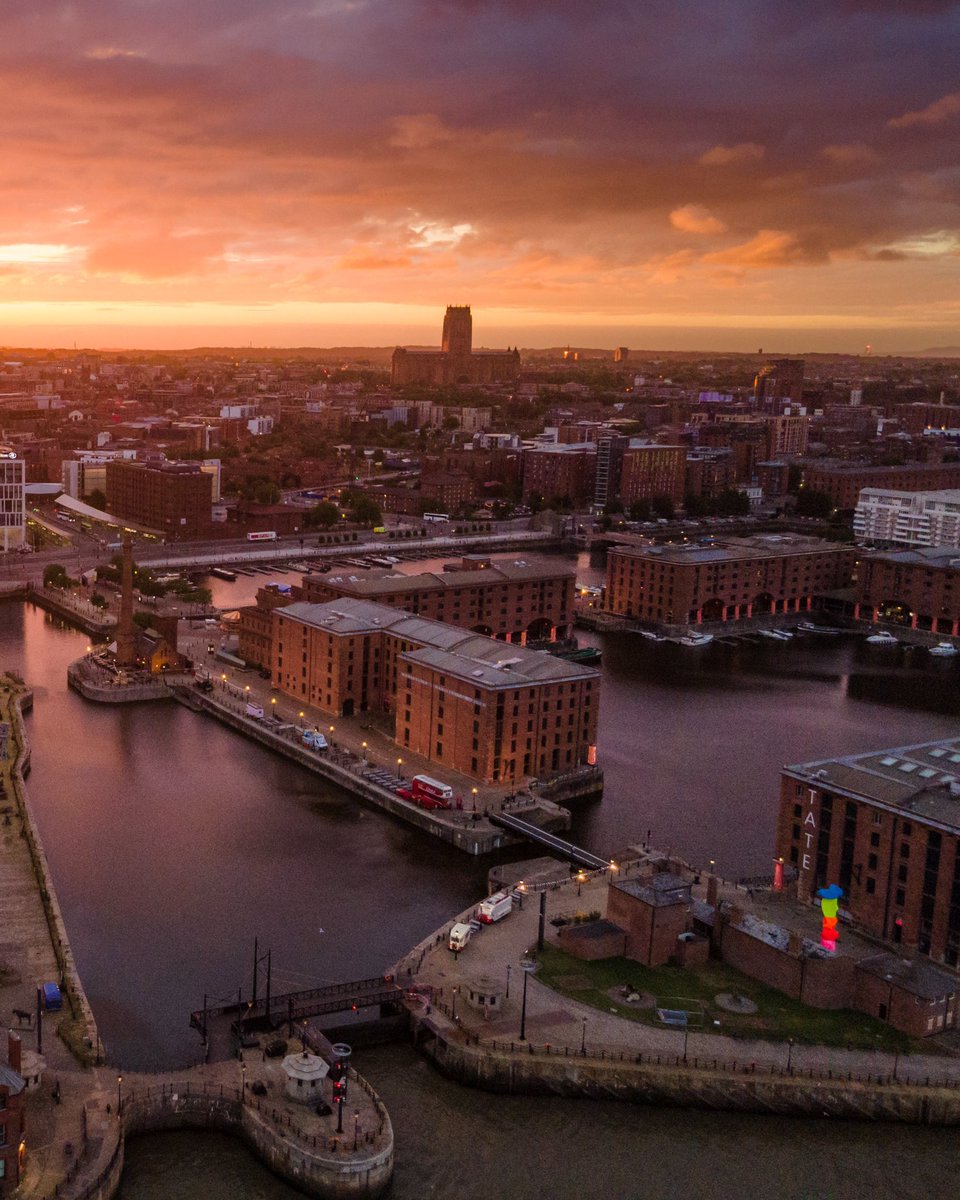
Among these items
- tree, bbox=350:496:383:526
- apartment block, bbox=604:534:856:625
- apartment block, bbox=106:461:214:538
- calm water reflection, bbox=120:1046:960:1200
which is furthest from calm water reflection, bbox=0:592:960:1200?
tree, bbox=350:496:383:526

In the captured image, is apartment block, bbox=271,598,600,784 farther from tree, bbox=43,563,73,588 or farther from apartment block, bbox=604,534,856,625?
tree, bbox=43,563,73,588

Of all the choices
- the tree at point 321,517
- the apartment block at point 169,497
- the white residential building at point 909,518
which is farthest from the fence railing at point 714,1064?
the tree at point 321,517

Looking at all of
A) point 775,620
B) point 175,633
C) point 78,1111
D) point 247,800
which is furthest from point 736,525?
point 78,1111

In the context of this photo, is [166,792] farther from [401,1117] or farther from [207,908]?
[401,1117]

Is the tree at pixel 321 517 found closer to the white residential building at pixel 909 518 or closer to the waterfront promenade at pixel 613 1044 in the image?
the white residential building at pixel 909 518

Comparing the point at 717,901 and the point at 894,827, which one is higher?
the point at 894,827

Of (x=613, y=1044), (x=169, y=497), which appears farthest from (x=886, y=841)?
(x=169, y=497)
